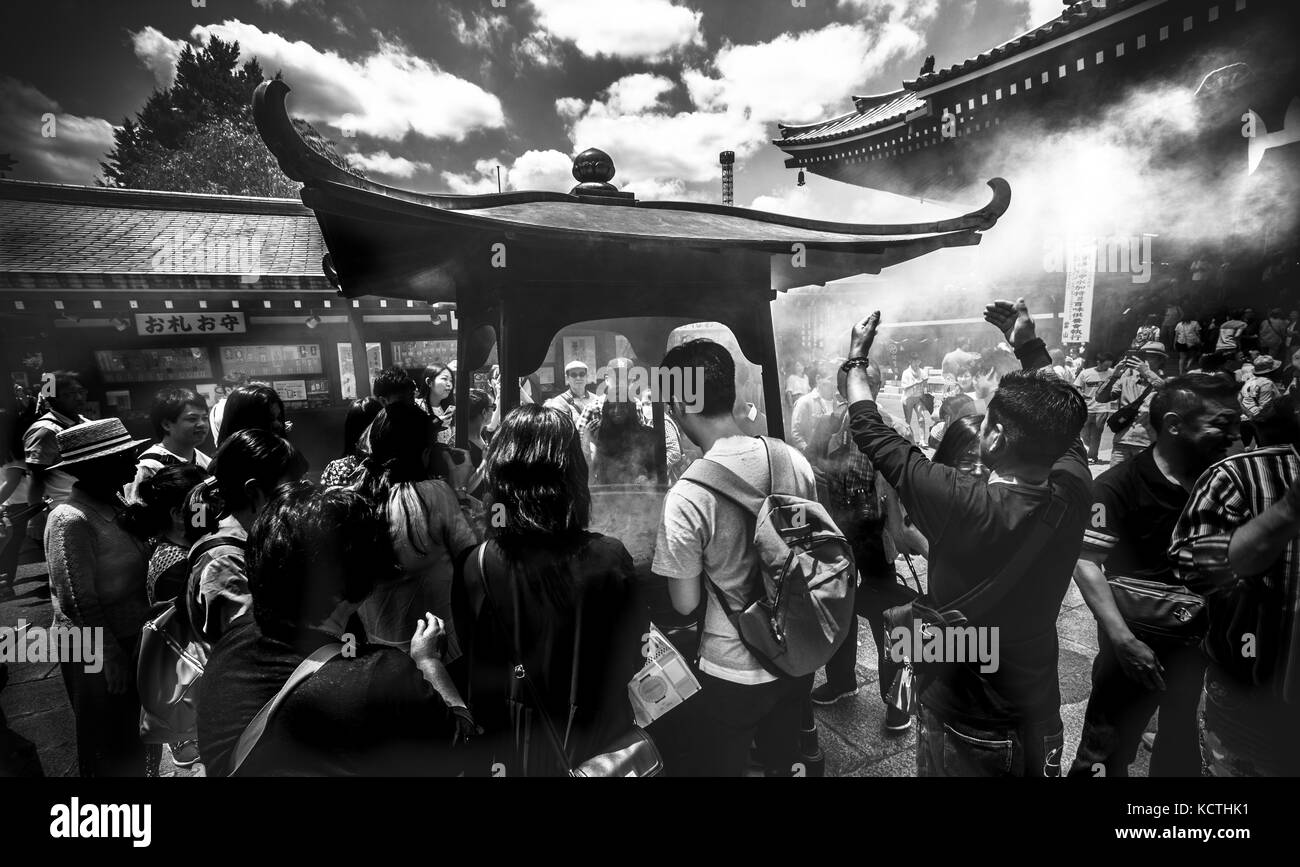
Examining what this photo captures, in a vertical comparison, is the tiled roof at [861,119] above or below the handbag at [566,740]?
above

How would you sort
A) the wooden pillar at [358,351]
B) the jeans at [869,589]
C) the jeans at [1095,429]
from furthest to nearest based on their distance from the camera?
the wooden pillar at [358,351], the jeans at [1095,429], the jeans at [869,589]

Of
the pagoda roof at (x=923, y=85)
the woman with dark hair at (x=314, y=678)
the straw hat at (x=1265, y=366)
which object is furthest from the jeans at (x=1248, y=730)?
the straw hat at (x=1265, y=366)

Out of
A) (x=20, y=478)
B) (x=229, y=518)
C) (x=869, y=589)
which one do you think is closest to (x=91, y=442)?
(x=229, y=518)

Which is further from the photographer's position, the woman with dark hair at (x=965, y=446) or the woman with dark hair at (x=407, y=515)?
the woman with dark hair at (x=965, y=446)

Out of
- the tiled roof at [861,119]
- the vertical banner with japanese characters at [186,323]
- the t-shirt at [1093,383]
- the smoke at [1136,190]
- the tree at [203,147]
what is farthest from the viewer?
the tree at [203,147]

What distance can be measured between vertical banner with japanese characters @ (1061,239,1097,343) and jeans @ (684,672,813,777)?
9763 millimetres

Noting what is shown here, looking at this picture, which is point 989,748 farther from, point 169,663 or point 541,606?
point 169,663

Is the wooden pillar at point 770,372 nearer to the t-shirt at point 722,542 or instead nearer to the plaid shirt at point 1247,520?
the t-shirt at point 722,542

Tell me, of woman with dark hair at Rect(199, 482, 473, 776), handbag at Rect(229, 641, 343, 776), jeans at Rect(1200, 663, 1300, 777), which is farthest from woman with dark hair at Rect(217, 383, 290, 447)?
jeans at Rect(1200, 663, 1300, 777)

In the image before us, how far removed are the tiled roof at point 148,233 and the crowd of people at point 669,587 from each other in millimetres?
8737

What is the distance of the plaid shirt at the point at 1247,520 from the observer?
5.70 feet

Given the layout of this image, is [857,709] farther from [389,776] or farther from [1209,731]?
[389,776]

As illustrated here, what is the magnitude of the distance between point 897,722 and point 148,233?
14.4 meters

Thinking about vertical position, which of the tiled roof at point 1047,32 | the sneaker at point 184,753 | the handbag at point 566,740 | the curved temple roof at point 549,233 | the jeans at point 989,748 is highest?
the tiled roof at point 1047,32
